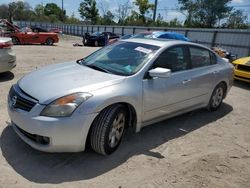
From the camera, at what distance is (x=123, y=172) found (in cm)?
353

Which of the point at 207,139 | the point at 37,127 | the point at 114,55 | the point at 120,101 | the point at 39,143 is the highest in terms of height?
the point at 114,55

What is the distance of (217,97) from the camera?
6047 millimetres

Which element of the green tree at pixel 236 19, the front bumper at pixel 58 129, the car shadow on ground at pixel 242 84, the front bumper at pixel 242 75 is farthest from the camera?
the green tree at pixel 236 19

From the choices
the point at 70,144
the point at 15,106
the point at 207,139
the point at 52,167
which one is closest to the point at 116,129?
the point at 70,144

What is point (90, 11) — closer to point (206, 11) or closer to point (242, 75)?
point (206, 11)

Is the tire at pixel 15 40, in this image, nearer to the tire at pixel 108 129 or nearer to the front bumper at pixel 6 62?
the front bumper at pixel 6 62

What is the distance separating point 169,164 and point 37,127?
69.1 inches

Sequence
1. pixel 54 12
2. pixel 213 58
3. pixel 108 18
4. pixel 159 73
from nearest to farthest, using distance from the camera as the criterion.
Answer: pixel 159 73, pixel 213 58, pixel 108 18, pixel 54 12

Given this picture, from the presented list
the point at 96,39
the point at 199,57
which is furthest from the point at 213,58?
the point at 96,39

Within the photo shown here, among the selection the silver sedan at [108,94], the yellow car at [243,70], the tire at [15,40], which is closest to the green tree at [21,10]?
the tire at [15,40]

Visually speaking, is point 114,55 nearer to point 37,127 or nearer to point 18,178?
point 37,127

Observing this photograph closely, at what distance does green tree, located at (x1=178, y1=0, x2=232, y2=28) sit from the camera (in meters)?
46.3

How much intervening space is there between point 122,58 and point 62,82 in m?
1.14

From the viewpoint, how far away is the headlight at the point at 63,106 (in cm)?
332
